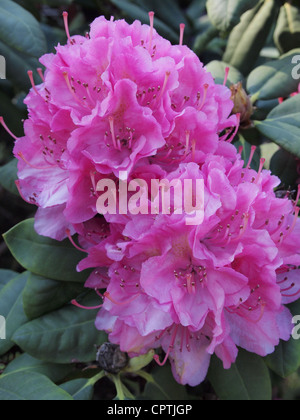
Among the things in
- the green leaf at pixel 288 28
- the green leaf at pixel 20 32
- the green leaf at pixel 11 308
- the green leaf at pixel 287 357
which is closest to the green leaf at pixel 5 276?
the green leaf at pixel 11 308

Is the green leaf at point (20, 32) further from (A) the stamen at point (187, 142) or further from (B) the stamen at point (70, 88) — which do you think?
(A) the stamen at point (187, 142)

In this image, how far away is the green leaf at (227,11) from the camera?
1.21 m

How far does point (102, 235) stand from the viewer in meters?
1.03

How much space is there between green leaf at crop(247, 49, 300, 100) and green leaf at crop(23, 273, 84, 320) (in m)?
0.64

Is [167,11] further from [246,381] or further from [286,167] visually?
[246,381]

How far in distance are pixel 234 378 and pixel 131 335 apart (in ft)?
0.87

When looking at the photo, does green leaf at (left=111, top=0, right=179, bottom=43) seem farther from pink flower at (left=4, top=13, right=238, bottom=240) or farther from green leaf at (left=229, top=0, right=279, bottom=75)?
→ pink flower at (left=4, top=13, right=238, bottom=240)

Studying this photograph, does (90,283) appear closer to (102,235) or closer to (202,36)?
(102,235)

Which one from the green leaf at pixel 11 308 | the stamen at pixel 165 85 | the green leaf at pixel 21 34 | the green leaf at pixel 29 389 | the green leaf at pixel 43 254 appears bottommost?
the green leaf at pixel 11 308

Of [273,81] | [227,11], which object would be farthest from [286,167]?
[227,11]

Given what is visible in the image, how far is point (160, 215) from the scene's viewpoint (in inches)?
34.9

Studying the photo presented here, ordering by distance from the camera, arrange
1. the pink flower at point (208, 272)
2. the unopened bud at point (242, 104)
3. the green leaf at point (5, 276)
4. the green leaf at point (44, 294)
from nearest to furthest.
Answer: the pink flower at point (208, 272), the green leaf at point (44, 294), the unopened bud at point (242, 104), the green leaf at point (5, 276)

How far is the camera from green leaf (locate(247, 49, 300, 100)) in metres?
1.35

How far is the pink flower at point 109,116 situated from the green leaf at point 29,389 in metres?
0.28
